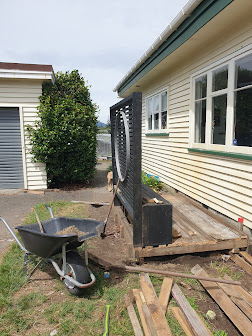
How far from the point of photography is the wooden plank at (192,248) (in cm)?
326

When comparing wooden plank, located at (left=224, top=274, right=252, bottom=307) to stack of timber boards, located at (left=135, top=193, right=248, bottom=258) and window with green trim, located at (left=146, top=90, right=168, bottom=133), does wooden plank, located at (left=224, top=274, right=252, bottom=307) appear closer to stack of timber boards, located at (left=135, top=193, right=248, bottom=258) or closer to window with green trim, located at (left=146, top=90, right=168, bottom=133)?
stack of timber boards, located at (left=135, top=193, right=248, bottom=258)

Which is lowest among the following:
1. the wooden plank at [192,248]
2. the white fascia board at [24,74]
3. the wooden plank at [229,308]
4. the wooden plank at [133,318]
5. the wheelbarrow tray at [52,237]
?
the wooden plank at [133,318]

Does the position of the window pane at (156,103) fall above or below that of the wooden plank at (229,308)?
above

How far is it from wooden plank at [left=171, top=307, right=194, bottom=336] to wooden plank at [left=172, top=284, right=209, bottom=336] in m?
0.04

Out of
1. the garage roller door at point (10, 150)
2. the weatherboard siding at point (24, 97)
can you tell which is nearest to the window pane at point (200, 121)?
the weatherboard siding at point (24, 97)

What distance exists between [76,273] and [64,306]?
34 centimetres

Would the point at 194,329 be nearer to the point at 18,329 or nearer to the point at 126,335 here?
the point at 126,335

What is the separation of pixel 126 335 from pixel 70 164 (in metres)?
6.42

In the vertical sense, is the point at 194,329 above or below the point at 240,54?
below

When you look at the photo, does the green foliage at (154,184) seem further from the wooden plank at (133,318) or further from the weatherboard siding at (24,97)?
the wooden plank at (133,318)

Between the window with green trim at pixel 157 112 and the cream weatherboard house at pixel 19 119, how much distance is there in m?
3.31

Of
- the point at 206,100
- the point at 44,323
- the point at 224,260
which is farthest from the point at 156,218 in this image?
the point at 206,100

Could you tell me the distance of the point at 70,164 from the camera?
8.10m

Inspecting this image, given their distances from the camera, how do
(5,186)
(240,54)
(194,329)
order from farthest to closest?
(5,186) < (240,54) < (194,329)
